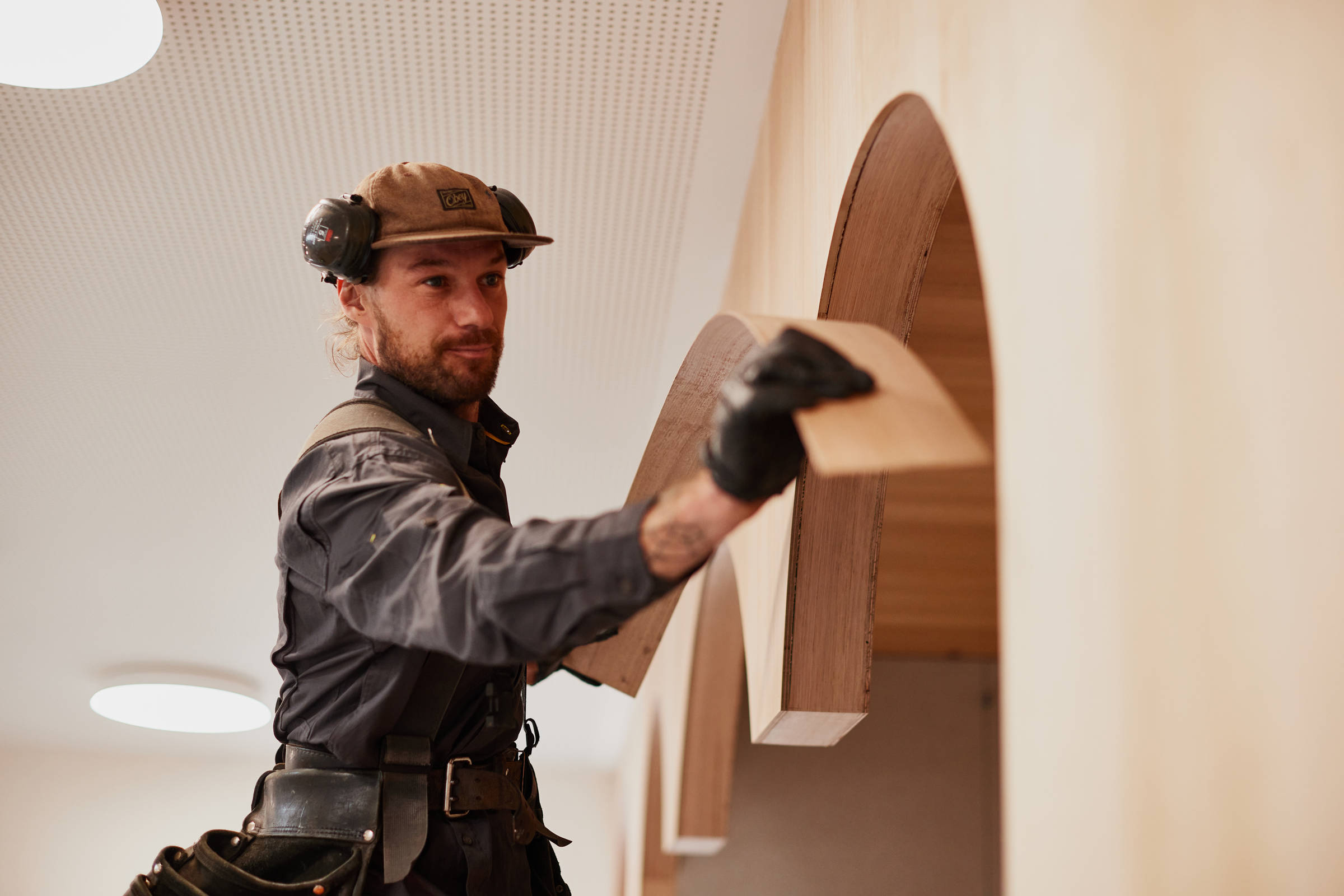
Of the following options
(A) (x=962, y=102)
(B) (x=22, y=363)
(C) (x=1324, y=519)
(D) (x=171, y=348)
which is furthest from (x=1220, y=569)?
(B) (x=22, y=363)

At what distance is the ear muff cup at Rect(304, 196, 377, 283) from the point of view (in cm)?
155

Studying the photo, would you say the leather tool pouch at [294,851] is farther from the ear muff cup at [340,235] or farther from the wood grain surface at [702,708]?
the wood grain surface at [702,708]

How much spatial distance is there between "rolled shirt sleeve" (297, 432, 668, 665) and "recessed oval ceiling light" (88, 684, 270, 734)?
246 inches

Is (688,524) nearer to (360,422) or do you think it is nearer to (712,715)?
(360,422)

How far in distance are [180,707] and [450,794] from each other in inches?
246

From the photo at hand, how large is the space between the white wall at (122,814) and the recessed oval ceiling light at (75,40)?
718 cm

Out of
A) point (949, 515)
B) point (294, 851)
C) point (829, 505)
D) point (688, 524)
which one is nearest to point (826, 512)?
point (829, 505)

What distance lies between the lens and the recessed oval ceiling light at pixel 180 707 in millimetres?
6883

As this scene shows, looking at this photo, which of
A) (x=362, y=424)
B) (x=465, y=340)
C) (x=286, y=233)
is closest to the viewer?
(x=362, y=424)

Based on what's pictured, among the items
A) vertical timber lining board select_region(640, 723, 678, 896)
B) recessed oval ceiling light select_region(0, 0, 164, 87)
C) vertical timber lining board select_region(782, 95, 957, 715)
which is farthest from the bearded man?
vertical timber lining board select_region(640, 723, 678, 896)

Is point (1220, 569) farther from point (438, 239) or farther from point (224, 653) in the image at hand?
point (224, 653)

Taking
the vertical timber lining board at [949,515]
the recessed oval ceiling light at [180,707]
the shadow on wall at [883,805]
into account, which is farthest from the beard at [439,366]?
the shadow on wall at [883,805]

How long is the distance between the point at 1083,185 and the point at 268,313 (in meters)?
3.47

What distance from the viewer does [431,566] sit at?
106cm
